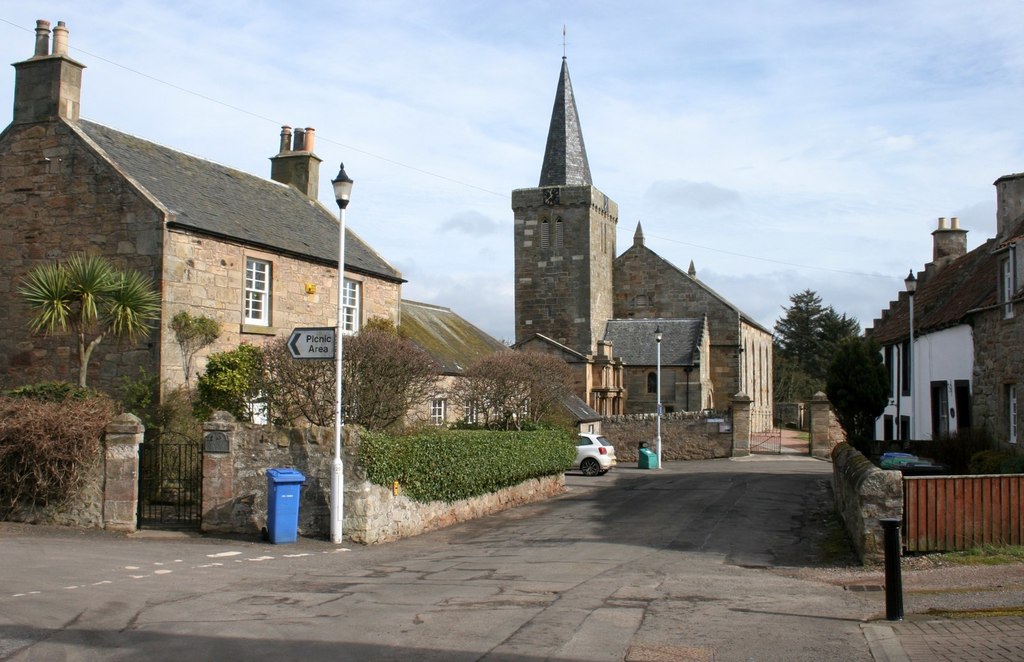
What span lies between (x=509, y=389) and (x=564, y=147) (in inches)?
1416

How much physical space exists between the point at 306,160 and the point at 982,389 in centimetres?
2067

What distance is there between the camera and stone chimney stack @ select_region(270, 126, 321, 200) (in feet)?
98.2

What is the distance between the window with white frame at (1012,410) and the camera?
21.8m

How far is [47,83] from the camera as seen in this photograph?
71.7 feet

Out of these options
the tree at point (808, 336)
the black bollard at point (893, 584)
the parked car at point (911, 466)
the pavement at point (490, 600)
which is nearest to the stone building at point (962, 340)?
the parked car at point (911, 466)

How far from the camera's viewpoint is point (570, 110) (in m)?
59.6

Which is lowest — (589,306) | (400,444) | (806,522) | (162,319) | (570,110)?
(806,522)

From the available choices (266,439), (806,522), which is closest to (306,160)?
(266,439)

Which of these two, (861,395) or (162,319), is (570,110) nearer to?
(861,395)

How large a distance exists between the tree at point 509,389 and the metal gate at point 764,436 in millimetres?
23718

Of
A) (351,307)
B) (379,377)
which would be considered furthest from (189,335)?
(351,307)

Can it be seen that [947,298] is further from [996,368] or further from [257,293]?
[257,293]

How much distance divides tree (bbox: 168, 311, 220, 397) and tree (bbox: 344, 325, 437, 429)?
4.71 m

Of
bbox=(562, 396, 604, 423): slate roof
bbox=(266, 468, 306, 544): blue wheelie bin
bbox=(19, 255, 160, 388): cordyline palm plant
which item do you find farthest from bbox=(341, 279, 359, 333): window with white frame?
bbox=(562, 396, 604, 423): slate roof
